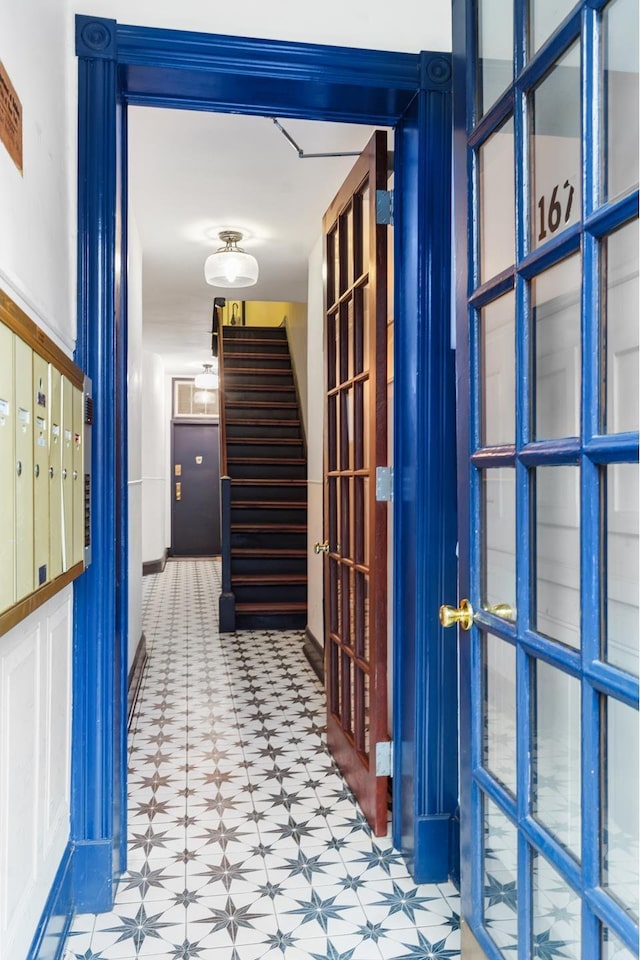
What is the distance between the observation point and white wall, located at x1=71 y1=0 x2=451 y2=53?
187cm

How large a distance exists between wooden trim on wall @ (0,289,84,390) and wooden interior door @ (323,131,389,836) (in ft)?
3.35

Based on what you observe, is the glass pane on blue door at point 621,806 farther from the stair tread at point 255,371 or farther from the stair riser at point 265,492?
the stair tread at point 255,371

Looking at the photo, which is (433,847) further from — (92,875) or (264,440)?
(264,440)

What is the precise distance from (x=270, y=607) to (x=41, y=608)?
12.7 ft

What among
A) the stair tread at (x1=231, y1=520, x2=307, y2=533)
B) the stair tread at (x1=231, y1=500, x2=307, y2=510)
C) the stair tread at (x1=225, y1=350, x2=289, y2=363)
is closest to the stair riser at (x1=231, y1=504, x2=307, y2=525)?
the stair tread at (x1=231, y1=500, x2=307, y2=510)

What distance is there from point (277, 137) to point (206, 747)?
2.57 m

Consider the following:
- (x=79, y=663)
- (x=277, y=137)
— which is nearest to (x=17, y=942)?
(x=79, y=663)

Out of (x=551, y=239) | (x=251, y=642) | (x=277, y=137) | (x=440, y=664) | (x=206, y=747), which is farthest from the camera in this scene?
(x=251, y=642)

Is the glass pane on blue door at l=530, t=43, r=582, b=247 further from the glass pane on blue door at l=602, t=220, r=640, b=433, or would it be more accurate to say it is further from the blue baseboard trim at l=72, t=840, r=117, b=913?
the blue baseboard trim at l=72, t=840, r=117, b=913

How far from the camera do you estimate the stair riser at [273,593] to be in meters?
5.45

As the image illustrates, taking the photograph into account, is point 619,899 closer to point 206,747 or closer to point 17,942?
point 17,942

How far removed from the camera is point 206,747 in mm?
3057

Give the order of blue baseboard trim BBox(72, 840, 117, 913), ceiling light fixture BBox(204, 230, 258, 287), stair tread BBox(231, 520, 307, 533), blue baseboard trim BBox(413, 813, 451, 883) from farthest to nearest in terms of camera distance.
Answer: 1. stair tread BBox(231, 520, 307, 533)
2. ceiling light fixture BBox(204, 230, 258, 287)
3. blue baseboard trim BBox(413, 813, 451, 883)
4. blue baseboard trim BBox(72, 840, 117, 913)

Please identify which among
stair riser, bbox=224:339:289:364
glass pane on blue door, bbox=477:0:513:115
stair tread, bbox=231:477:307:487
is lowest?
stair tread, bbox=231:477:307:487
